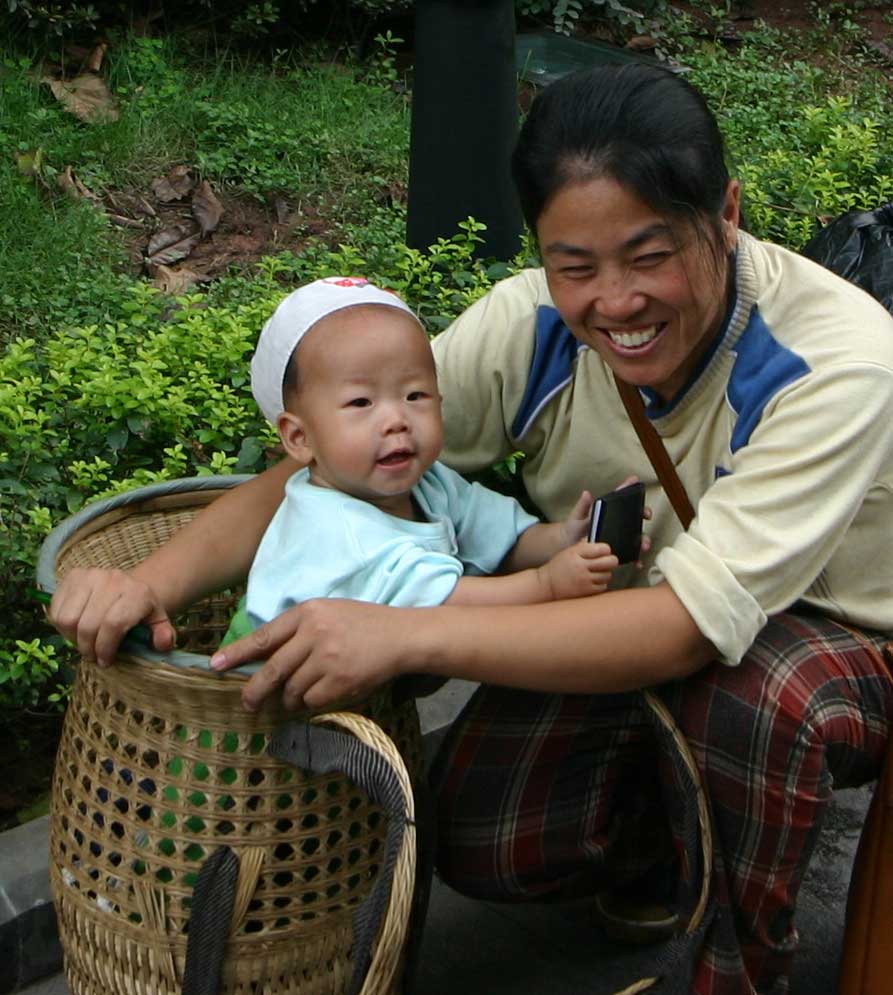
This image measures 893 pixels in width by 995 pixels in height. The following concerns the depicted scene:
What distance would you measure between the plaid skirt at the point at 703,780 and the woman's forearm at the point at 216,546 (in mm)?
468

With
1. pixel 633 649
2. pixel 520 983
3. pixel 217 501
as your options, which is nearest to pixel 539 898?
pixel 520 983

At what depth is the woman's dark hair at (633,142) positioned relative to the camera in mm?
2109

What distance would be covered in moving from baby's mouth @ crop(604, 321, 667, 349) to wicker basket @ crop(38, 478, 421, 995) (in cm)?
63

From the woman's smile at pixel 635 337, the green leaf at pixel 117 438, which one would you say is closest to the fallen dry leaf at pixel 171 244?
the green leaf at pixel 117 438

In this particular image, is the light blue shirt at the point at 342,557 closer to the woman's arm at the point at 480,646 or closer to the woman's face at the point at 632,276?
the woman's arm at the point at 480,646

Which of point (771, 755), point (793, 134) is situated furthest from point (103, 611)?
point (793, 134)

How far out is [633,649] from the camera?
208 cm

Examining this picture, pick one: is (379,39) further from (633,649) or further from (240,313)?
(633,649)

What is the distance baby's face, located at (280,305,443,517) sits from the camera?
7.42 ft

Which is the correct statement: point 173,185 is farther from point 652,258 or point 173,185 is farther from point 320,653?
point 320,653

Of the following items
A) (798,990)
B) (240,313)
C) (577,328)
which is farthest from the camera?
(240,313)

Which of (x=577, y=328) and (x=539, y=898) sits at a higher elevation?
(x=577, y=328)

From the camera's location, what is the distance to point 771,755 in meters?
2.16

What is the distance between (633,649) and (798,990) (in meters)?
0.92
